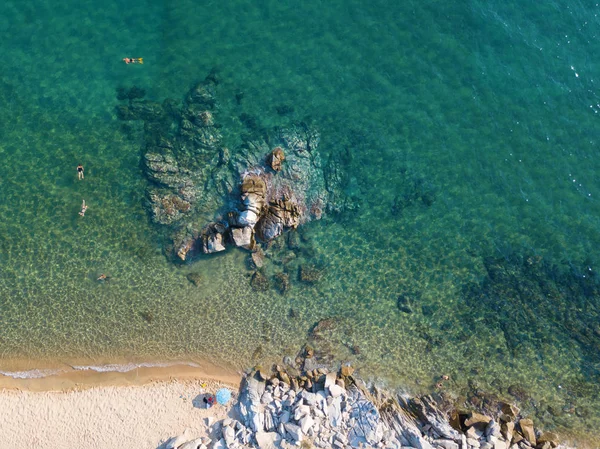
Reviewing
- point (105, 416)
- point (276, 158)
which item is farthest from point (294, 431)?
point (276, 158)

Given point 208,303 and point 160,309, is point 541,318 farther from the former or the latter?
point 160,309

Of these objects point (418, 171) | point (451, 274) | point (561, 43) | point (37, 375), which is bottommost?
point (37, 375)

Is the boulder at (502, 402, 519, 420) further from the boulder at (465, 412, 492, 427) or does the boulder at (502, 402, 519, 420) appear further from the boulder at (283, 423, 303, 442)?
the boulder at (283, 423, 303, 442)

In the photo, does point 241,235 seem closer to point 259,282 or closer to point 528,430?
point 259,282

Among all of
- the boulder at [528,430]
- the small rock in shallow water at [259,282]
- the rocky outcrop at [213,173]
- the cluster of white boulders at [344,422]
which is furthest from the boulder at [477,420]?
the rocky outcrop at [213,173]

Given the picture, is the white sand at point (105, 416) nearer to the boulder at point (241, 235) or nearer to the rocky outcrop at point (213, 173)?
the rocky outcrop at point (213, 173)

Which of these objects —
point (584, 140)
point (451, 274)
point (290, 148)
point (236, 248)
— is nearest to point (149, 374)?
point (236, 248)

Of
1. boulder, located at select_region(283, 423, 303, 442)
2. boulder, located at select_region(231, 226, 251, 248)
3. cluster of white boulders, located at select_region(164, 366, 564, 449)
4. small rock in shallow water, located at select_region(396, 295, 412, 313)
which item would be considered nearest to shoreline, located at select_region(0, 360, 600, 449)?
cluster of white boulders, located at select_region(164, 366, 564, 449)

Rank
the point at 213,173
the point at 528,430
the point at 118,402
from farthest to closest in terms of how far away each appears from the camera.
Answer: the point at 213,173 → the point at 528,430 → the point at 118,402
